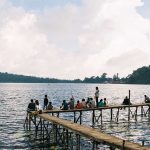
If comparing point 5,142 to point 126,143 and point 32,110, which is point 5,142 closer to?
point 32,110

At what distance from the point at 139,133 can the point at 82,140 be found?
29.7 ft

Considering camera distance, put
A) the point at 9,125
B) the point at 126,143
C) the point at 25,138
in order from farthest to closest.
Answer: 1. the point at 9,125
2. the point at 25,138
3. the point at 126,143

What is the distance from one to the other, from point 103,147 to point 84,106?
12.5 metres

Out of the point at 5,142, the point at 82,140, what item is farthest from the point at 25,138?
the point at 82,140

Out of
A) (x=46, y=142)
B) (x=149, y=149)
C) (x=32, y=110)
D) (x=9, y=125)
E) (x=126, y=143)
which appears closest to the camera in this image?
(x=149, y=149)

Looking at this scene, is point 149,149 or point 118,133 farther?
point 118,133

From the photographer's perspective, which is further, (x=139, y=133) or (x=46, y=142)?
(x=139, y=133)

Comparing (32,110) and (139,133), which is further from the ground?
(32,110)

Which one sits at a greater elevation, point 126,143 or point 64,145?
point 126,143

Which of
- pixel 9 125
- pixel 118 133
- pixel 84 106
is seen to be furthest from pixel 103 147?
pixel 9 125

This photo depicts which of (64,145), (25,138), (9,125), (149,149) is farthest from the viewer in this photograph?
(9,125)

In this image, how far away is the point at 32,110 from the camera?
40156 mm

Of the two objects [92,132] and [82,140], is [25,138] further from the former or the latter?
[92,132]

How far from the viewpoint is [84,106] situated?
1748 inches
